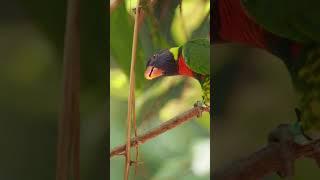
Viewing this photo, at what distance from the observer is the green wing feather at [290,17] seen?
3.42 ft

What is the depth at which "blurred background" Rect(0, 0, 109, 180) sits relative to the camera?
1.25 metres

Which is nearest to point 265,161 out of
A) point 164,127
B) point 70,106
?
point 164,127

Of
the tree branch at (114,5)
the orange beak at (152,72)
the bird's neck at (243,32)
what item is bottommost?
the orange beak at (152,72)

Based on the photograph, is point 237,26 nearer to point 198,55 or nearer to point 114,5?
point 198,55

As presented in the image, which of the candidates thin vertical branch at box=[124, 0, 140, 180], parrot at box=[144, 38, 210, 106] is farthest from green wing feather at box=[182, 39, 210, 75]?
thin vertical branch at box=[124, 0, 140, 180]

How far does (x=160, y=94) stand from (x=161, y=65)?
0.07 metres

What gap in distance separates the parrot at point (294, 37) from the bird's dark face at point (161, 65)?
16 centimetres

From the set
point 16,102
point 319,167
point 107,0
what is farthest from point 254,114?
point 16,102

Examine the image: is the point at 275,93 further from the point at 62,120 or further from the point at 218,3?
the point at 62,120

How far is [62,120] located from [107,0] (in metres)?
0.32

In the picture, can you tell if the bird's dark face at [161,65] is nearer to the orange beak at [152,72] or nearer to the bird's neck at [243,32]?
the orange beak at [152,72]

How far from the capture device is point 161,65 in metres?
1.20

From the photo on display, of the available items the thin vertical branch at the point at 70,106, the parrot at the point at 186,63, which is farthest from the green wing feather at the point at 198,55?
the thin vertical branch at the point at 70,106

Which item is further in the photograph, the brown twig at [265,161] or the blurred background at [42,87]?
the blurred background at [42,87]
